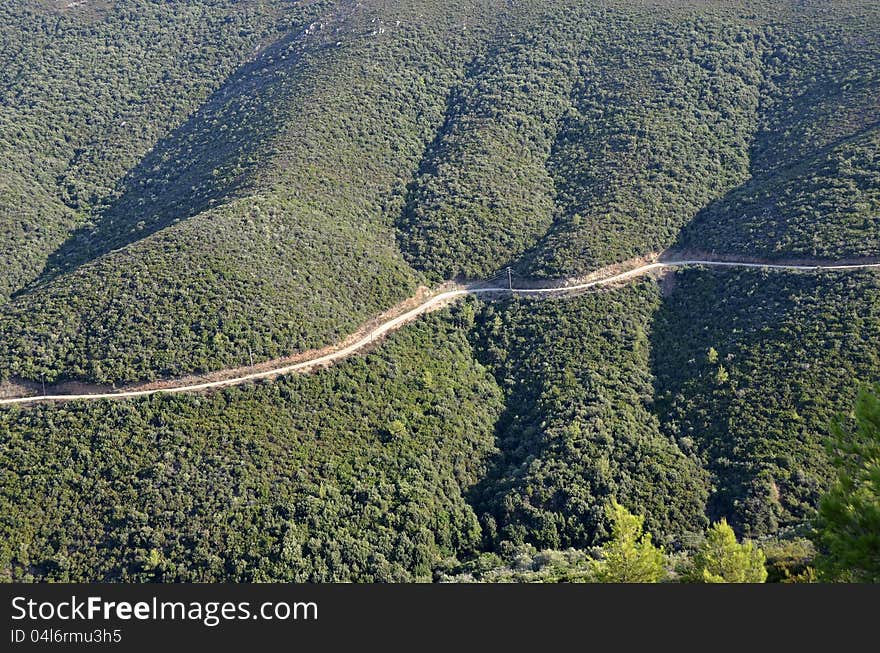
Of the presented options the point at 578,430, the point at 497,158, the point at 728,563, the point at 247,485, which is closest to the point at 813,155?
the point at 497,158

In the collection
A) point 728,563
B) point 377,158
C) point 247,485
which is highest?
point 377,158

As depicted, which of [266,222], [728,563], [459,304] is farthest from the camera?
[459,304]

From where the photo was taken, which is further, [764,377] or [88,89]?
[88,89]

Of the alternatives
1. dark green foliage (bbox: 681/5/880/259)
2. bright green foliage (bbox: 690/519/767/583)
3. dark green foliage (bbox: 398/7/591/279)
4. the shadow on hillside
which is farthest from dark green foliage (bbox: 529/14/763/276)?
bright green foliage (bbox: 690/519/767/583)

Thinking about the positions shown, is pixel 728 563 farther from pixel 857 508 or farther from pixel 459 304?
pixel 459 304

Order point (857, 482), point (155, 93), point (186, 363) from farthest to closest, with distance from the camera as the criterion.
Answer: point (155, 93) < point (186, 363) < point (857, 482)

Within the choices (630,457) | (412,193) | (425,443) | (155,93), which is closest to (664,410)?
(630,457)

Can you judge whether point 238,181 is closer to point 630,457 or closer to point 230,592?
point 630,457
